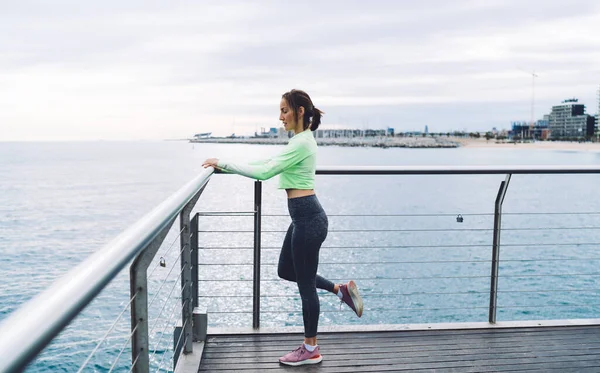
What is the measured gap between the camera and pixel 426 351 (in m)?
3.14

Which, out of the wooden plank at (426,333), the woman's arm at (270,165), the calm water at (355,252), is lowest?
the calm water at (355,252)

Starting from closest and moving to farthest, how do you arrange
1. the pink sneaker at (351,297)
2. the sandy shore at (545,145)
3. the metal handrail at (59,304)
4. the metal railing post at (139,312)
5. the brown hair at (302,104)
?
the metal handrail at (59,304)
the metal railing post at (139,312)
the brown hair at (302,104)
the pink sneaker at (351,297)
the sandy shore at (545,145)

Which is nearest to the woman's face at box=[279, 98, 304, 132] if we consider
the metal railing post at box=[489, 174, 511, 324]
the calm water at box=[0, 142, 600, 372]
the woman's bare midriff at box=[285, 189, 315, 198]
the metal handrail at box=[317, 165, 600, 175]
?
the woman's bare midriff at box=[285, 189, 315, 198]

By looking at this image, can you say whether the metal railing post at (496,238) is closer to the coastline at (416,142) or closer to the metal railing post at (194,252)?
the metal railing post at (194,252)

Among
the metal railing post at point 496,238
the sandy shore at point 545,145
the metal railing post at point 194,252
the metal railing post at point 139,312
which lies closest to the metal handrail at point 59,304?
the metal railing post at point 139,312

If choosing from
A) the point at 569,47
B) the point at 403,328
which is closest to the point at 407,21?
the point at 569,47

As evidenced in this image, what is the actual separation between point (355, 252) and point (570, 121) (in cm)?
14037

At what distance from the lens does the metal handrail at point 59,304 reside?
0.64 metres

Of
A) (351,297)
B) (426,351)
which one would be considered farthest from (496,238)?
(351,297)

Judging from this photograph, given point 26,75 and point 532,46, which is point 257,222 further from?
point 532,46

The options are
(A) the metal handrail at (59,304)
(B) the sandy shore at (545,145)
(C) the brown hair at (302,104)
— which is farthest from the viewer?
(B) the sandy shore at (545,145)

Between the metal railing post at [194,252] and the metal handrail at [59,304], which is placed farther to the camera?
the metal railing post at [194,252]

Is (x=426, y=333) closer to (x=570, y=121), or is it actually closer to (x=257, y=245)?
(x=257, y=245)

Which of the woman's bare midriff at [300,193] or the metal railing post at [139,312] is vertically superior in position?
the woman's bare midriff at [300,193]
